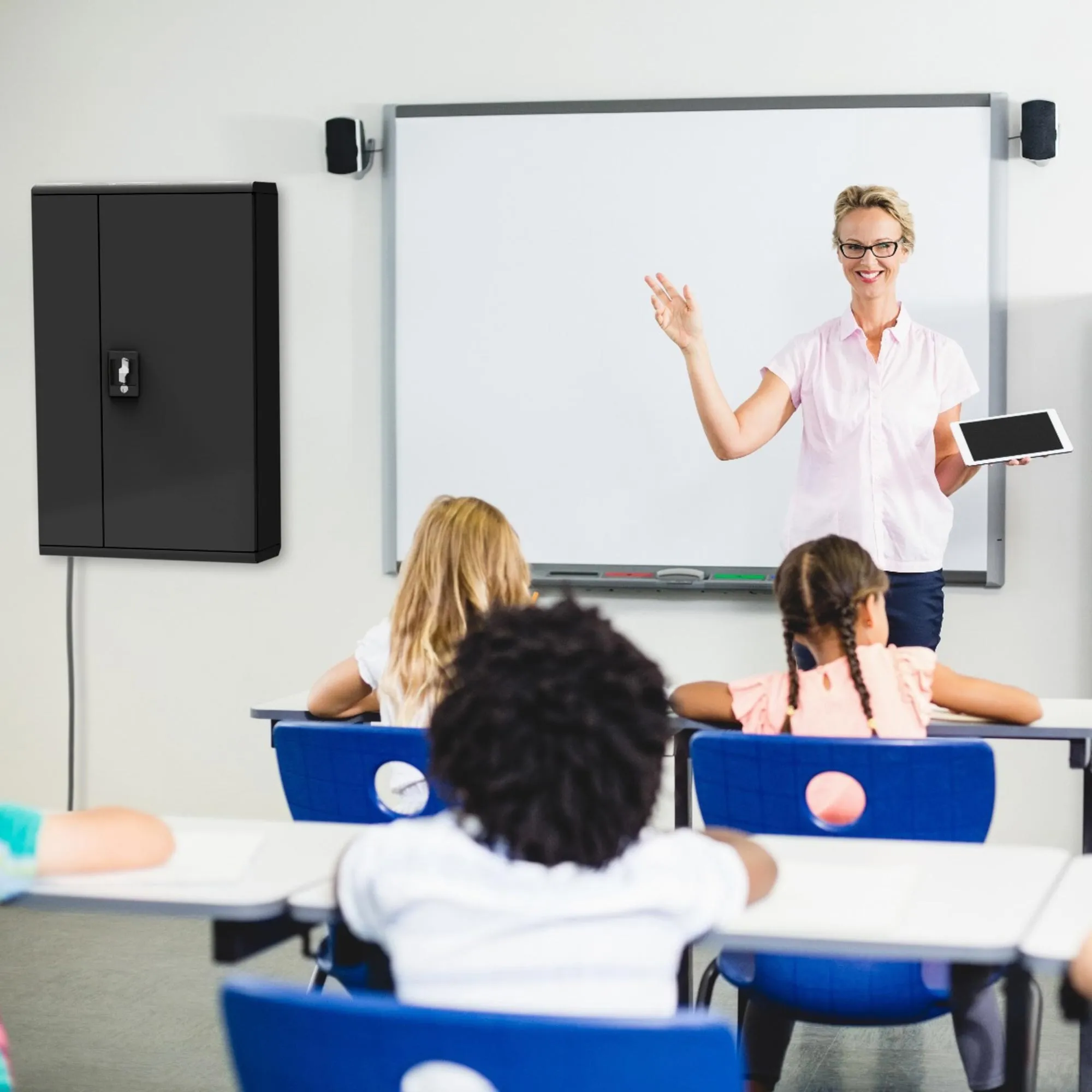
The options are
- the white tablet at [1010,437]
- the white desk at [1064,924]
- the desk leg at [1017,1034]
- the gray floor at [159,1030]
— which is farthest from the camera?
the white tablet at [1010,437]

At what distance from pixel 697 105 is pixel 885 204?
919mm

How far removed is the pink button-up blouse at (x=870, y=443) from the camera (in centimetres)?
355

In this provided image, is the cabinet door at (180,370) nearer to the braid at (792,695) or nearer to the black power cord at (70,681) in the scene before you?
the black power cord at (70,681)

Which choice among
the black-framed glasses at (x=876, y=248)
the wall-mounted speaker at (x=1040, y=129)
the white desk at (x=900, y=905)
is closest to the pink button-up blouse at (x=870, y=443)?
the black-framed glasses at (x=876, y=248)

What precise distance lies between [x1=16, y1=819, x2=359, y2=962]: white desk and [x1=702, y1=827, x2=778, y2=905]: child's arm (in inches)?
17.9

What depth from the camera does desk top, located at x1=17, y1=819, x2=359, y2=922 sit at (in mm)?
1545

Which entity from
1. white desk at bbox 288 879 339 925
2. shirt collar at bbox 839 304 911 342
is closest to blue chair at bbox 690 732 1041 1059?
white desk at bbox 288 879 339 925

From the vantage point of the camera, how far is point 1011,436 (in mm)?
3426

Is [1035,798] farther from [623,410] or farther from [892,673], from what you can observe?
[892,673]

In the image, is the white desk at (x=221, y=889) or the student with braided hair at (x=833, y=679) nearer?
the white desk at (x=221, y=889)

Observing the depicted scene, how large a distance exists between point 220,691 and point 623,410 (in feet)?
5.22

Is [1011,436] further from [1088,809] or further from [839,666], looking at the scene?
[839,666]

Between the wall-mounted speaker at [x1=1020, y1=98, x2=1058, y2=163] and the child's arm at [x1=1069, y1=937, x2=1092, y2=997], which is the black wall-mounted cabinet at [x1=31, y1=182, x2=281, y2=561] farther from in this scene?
the child's arm at [x1=1069, y1=937, x2=1092, y2=997]

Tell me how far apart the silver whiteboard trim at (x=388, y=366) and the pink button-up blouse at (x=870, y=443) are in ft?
4.37
